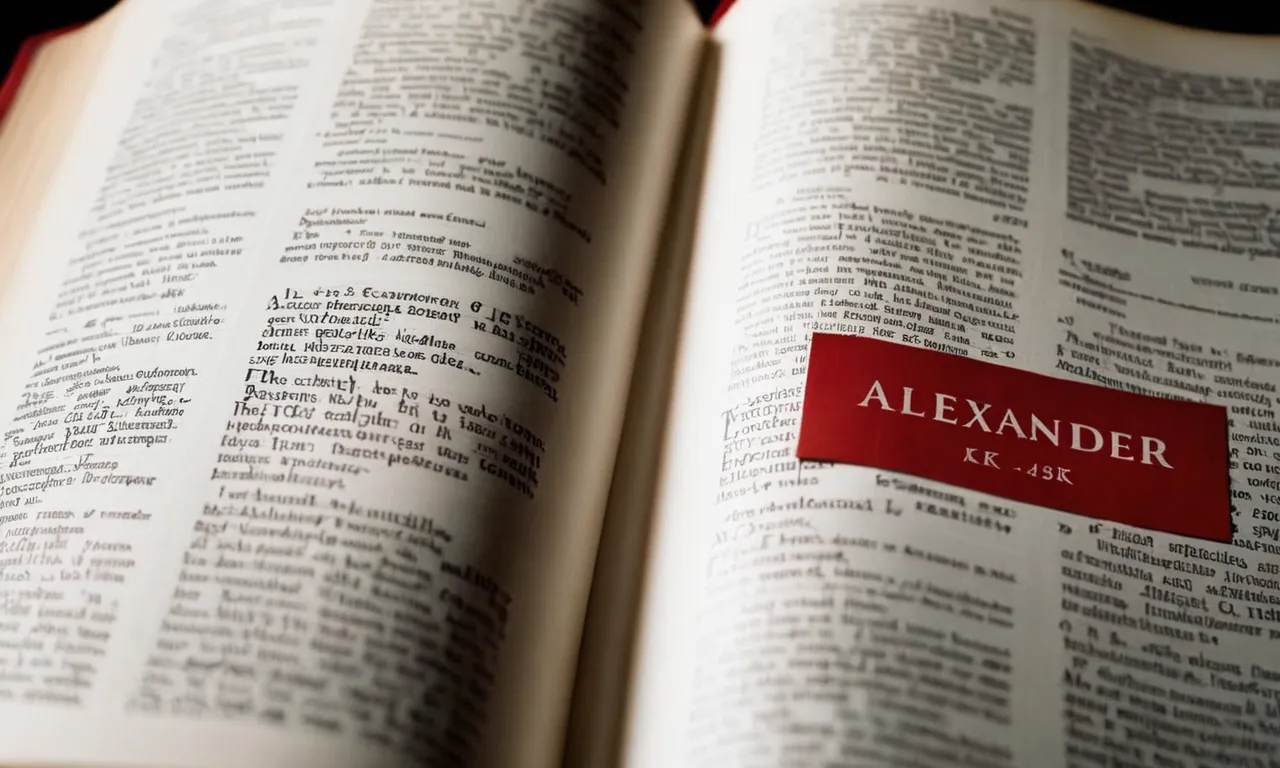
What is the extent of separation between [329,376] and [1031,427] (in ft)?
1.27

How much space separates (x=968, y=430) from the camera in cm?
55

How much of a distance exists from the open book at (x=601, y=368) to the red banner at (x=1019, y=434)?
1cm

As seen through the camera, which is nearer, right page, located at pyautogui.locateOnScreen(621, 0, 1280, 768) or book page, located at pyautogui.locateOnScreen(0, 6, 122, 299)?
right page, located at pyautogui.locateOnScreen(621, 0, 1280, 768)

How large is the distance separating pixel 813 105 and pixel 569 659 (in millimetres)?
379

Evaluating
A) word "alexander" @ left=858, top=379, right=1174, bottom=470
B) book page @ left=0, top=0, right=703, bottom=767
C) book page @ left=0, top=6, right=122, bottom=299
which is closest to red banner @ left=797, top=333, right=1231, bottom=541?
word "alexander" @ left=858, top=379, right=1174, bottom=470

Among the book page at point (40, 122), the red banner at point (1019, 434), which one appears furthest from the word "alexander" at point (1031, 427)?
the book page at point (40, 122)

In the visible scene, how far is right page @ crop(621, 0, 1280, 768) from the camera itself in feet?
1.59

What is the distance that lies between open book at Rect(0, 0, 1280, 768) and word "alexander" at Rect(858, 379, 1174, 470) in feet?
0.12

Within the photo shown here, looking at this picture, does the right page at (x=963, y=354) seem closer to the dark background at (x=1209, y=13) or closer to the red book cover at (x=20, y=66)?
the dark background at (x=1209, y=13)

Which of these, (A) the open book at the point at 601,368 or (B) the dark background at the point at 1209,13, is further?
(B) the dark background at the point at 1209,13

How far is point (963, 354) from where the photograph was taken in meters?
0.57

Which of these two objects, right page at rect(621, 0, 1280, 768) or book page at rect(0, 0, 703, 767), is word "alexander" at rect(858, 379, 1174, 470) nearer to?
right page at rect(621, 0, 1280, 768)

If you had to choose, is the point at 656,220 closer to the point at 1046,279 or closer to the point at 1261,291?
the point at 1046,279

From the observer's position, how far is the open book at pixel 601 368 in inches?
18.9
